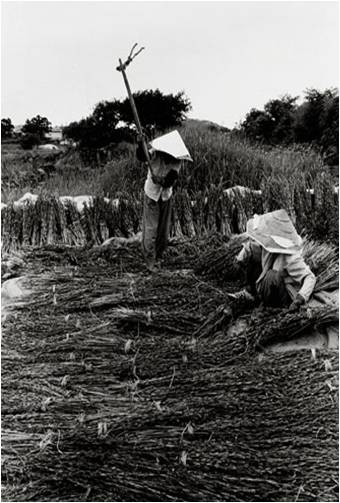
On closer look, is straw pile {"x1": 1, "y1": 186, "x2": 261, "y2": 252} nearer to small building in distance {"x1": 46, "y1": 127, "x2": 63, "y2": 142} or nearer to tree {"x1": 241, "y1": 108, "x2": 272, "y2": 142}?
tree {"x1": 241, "y1": 108, "x2": 272, "y2": 142}

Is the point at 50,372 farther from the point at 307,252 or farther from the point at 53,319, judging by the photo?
the point at 307,252

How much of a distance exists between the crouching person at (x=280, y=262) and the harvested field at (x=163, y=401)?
0.65 ft

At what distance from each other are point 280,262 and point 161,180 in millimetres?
986

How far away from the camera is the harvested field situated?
283cm

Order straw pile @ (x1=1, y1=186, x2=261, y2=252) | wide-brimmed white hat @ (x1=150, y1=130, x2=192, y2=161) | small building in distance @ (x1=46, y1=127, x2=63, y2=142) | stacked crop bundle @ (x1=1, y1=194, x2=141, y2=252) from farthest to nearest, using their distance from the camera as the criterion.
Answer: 1. small building in distance @ (x1=46, y1=127, x2=63, y2=142)
2. stacked crop bundle @ (x1=1, y1=194, x2=141, y2=252)
3. straw pile @ (x1=1, y1=186, x2=261, y2=252)
4. wide-brimmed white hat @ (x1=150, y1=130, x2=192, y2=161)

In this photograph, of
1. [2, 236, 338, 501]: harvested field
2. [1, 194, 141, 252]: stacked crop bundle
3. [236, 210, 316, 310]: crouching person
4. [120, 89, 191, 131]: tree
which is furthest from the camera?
[120, 89, 191, 131]: tree

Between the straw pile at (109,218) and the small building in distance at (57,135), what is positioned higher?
the small building in distance at (57,135)

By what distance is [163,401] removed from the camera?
326cm

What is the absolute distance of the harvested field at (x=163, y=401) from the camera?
2.83 metres

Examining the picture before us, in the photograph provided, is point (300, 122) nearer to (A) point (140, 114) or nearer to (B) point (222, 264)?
(A) point (140, 114)

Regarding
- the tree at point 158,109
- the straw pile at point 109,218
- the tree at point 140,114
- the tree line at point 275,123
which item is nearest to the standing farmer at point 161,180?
the straw pile at point 109,218

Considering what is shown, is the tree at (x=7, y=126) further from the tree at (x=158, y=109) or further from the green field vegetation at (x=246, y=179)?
the tree at (x=158, y=109)

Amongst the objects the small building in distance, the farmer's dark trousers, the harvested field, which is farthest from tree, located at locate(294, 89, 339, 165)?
the harvested field

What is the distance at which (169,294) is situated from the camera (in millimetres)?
4383
